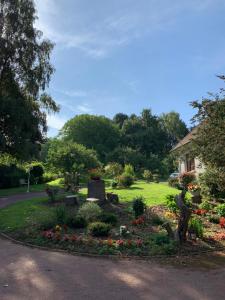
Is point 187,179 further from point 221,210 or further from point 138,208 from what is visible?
point 138,208

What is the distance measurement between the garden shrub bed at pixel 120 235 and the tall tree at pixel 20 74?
1085 cm

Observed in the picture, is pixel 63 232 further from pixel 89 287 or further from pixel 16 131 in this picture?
pixel 16 131

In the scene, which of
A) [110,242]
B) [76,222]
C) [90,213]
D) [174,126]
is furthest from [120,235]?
[174,126]

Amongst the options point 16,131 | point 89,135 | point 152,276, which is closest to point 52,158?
point 16,131

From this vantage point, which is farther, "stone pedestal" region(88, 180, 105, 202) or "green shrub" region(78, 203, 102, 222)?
"stone pedestal" region(88, 180, 105, 202)

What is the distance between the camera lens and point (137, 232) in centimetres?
1251

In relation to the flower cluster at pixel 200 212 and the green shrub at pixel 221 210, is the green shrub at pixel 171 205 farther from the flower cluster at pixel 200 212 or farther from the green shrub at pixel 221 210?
the green shrub at pixel 221 210

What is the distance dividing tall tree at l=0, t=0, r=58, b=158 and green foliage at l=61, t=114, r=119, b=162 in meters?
50.1

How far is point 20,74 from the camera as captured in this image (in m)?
27.6

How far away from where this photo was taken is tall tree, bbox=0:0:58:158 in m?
25.7

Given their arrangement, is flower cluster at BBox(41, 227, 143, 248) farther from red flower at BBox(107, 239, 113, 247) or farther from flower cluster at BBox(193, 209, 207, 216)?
flower cluster at BBox(193, 209, 207, 216)

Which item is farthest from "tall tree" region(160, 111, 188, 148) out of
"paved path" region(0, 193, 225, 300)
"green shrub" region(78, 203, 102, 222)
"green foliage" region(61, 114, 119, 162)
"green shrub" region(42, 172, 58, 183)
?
"paved path" region(0, 193, 225, 300)

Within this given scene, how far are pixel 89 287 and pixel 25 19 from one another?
23.5m

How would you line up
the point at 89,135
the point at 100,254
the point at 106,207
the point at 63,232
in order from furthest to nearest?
the point at 89,135
the point at 106,207
the point at 63,232
the point at 100,254
